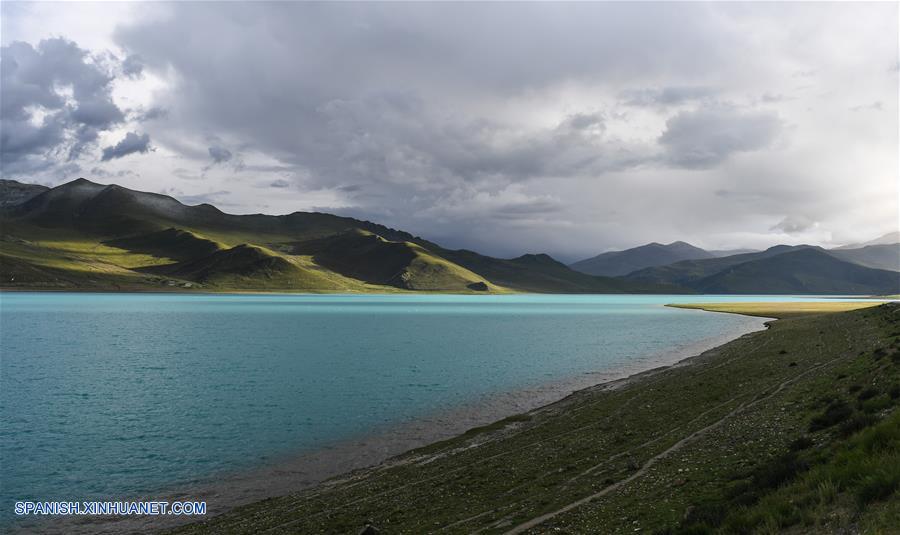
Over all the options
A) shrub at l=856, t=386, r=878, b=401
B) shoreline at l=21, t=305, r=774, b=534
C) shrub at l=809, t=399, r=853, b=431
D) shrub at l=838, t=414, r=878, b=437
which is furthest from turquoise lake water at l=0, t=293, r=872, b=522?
shrub at l=856, t=386, r=878, b=401

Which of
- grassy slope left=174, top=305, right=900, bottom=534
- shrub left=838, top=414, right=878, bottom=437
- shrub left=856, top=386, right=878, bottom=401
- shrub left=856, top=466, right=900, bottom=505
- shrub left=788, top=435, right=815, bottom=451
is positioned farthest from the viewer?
shrub left=856, top=386, right=878, bottom=401

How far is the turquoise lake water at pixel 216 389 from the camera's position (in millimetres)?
26297

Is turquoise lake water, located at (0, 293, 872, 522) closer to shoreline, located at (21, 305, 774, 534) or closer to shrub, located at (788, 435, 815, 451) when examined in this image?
shoreline, located at (21, 305, 774, 534)

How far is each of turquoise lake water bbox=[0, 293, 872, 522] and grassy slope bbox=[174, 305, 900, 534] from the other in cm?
846

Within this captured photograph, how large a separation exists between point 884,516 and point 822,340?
2104 inches

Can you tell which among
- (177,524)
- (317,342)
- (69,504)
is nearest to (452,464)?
(177,524)

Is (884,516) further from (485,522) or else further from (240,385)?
(240,385)

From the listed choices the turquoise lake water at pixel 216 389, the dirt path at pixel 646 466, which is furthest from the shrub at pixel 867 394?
the turquoise lake water at pixel 216 389

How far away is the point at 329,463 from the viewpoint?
2634cm

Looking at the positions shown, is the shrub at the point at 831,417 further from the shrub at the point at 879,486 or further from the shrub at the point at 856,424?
the shrub at the point at 879,486

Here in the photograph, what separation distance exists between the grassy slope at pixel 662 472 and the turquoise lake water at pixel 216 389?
8459mm

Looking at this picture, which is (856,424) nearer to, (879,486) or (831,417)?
(831,417)

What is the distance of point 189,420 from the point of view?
34500 millimetres

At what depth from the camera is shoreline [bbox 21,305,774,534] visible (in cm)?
2028
